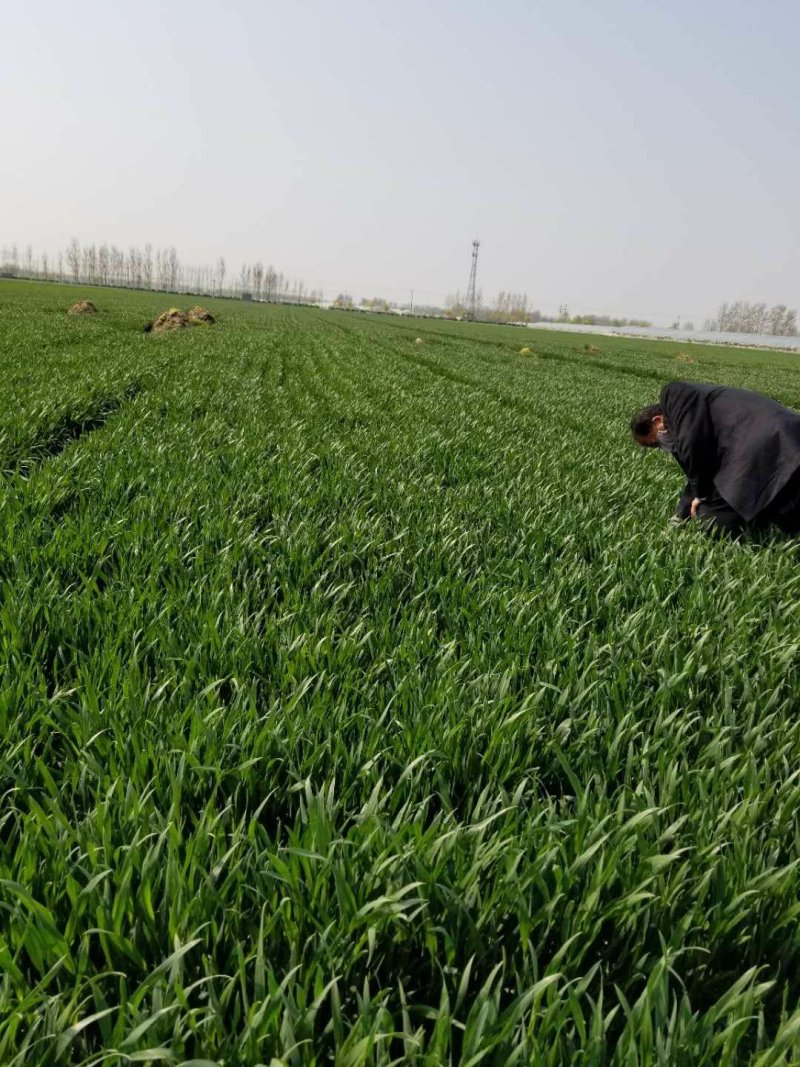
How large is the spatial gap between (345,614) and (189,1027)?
218 cm

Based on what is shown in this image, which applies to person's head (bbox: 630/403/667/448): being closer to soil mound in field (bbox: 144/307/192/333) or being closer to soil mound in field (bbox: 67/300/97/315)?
→ soil mound in field (bbox: 144/307/192/333)

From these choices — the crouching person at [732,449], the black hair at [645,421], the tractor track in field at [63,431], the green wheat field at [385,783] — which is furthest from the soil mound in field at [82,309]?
the crouching person at [732,449]

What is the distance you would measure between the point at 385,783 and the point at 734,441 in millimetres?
4184

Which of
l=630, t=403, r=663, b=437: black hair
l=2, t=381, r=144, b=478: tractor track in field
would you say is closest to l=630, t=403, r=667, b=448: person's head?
l=630, t=403, r=663, b=437: black hair

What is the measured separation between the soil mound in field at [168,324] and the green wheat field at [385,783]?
993 inches

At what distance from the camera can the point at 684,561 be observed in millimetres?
4516

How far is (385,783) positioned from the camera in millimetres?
2115

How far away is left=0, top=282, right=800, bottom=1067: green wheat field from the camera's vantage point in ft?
4.22

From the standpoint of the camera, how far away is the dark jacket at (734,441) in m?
4.85

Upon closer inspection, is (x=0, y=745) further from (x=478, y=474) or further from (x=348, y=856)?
(x=478, y=474)

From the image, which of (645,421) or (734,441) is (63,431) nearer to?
(645,421)

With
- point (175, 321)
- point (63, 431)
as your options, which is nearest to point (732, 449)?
point (63, 431)

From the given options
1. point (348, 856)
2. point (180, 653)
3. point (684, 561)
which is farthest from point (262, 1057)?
point (684, 561)

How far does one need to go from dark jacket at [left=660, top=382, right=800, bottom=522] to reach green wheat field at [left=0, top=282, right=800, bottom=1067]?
0.41 metres
